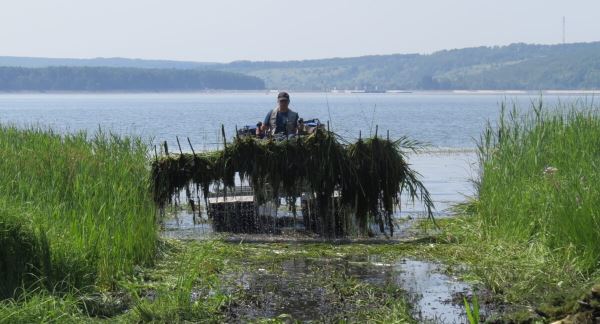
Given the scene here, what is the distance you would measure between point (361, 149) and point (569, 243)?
3.90 meters

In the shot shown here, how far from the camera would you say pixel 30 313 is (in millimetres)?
8062

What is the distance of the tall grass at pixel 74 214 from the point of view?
30.3 feet

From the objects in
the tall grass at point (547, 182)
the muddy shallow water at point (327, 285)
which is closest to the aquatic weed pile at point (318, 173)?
the muddy shallow water at point (327, 285)

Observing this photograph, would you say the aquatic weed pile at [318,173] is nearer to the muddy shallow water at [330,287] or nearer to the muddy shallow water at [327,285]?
the muddy shallow water at [327,285]

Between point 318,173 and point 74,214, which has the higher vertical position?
point 74,214

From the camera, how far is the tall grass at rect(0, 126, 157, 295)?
9.25 metres

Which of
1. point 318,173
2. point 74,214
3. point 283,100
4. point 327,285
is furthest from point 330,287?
point 283,100

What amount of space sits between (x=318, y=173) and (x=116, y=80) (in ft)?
530

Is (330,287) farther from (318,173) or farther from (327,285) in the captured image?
(318,173)

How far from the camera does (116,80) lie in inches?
6781

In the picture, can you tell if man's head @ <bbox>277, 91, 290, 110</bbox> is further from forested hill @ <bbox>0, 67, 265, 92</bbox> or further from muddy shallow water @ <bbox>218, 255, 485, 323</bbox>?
forested hill @ <bbox>0, 67, 265, 92</bbox>

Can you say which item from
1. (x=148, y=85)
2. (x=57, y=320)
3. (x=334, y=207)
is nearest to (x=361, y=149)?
(x=334, y=207)

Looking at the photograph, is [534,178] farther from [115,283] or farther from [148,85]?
[148,85]

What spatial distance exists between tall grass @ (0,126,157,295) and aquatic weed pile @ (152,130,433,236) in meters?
0.71
